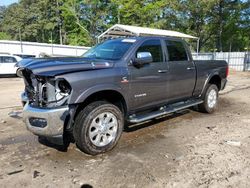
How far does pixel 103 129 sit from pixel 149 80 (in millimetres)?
1395

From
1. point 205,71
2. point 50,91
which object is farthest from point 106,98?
point 205,71

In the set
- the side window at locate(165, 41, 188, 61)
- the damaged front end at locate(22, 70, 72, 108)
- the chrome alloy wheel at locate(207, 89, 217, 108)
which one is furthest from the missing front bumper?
the chrome alloy wheel at locate(207, 89, 217, 108)

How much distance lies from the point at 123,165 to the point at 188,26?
3761 cm

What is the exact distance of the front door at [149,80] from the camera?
4.94m

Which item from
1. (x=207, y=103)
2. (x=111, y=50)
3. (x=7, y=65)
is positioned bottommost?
(x=207, y=103)

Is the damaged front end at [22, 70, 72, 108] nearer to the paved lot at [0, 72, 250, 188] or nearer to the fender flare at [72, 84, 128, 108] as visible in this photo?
the fender flare at [72, 84, 128, 108]

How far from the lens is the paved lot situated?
3586mm

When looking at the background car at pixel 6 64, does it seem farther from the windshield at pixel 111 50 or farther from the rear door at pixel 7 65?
the windshield at pixel 111 50

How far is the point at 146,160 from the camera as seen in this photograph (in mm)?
4223

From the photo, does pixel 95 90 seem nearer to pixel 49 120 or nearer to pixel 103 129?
pixel 103 129

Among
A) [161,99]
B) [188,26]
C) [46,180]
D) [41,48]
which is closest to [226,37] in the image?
[188,26]

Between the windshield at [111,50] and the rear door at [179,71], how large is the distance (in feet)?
3.56

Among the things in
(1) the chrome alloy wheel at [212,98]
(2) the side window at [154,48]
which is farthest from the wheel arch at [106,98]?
(1) the chrome alloy wheel at [212,98]

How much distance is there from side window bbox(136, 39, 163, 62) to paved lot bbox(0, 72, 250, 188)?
156 centimetres
